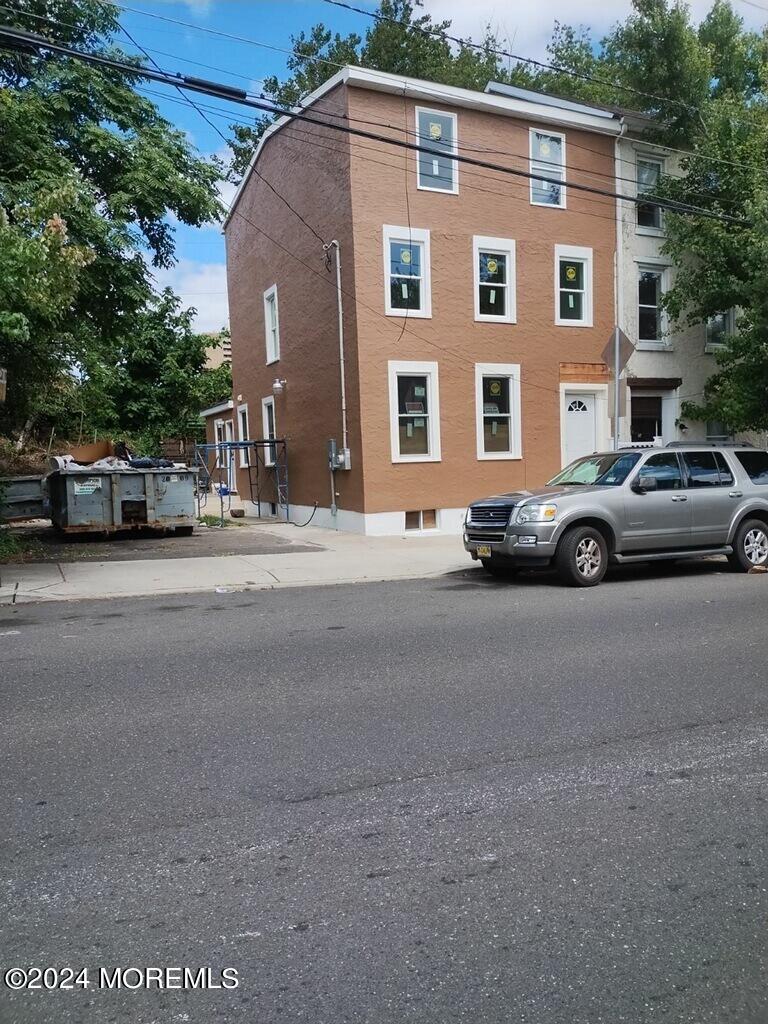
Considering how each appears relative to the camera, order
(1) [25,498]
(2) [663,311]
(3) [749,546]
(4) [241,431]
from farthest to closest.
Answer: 1. (4) [241,431]
2. (2) [663,311]
3. (1) [25,498]
4. (3) [749,546]

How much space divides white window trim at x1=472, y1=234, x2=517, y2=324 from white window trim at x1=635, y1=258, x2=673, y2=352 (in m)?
3.75

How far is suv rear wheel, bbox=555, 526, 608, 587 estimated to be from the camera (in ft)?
32.9

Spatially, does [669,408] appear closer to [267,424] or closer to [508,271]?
[508,271]

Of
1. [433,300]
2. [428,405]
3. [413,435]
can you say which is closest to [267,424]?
[413,435]

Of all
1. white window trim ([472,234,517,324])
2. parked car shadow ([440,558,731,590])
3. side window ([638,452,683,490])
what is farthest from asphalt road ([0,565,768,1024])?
white window trim ([472,234,517,324])

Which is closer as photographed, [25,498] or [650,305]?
[25,498]

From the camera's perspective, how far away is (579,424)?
19406 mm

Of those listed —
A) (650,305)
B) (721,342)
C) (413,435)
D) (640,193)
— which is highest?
(640,193)

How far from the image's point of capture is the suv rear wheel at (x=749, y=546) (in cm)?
1132

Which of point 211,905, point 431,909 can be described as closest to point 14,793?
point 211,905

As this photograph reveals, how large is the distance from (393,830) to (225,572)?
8.48 meters

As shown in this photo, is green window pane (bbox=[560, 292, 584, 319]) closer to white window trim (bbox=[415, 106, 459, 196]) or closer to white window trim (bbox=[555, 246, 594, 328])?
white window trim (bbox=[555, 246, 594, 328])

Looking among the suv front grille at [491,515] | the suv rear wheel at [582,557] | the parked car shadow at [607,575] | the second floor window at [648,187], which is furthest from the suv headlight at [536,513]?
the second floor window at [648,187]

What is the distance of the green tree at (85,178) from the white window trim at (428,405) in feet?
16.9
